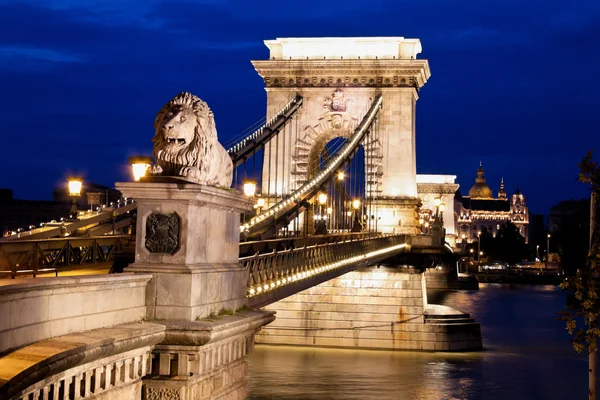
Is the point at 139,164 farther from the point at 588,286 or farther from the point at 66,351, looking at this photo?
the point at 66,351

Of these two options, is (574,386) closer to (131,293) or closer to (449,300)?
(131,293)

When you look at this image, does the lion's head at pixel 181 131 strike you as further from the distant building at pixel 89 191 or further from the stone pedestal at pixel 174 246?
the distant building at pixel 89 191

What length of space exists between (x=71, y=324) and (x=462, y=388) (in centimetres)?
2921

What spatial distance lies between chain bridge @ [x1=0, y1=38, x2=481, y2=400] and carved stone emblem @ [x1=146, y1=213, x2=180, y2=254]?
13 millimetres

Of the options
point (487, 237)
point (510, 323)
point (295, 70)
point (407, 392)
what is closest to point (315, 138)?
point (295, 70)

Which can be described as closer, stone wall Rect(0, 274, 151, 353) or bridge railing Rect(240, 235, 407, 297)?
stone wall Rect(0, 274, 151, 353)

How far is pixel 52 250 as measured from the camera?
22.9m

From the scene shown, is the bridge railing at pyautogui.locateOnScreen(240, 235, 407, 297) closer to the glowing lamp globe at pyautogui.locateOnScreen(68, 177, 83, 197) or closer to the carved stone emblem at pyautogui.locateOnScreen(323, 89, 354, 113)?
the glowing lamp globe at pyautogui.locateOnScreen(68, 177, 83, 197)

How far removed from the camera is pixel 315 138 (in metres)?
65.0

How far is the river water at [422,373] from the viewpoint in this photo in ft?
118

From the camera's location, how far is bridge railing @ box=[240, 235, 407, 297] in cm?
1884

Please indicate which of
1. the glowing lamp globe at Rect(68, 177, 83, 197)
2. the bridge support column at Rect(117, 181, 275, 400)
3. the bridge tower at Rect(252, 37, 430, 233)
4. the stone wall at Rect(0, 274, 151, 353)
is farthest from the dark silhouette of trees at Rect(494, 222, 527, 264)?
the stone wall at Rect(0, 274, 151, 353)

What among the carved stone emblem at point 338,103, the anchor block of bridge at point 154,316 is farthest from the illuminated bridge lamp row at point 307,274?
the carved stone emblem at point 338,103

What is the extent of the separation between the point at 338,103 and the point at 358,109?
1254mm
